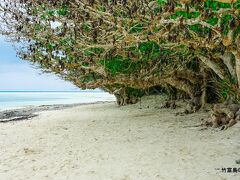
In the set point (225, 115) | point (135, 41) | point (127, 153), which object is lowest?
point (127, 153)

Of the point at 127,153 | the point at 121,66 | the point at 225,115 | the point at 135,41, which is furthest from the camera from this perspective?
the point at 121,66

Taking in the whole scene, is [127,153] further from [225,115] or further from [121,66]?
[121,66]

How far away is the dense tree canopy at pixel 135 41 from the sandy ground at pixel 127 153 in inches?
80.8

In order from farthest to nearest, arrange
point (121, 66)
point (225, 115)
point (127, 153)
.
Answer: point (121, 66), point (225, 115), point (127, 153)

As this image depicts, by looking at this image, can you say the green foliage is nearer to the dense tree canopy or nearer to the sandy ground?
the dense tree canopy

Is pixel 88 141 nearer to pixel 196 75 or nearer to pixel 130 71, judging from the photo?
pixel 130 71

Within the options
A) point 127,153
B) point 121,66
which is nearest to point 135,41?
point 127,153

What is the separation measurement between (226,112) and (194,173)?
472 cm

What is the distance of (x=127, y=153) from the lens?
10.3 m

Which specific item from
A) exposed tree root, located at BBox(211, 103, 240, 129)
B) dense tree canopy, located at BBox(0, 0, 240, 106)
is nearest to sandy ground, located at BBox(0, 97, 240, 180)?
exposed tree root, located at BBox(211, 103, 240, 129)

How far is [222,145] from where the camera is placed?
10.1 meters

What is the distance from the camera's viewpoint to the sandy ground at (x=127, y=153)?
843cm

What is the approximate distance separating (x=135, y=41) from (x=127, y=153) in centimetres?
377

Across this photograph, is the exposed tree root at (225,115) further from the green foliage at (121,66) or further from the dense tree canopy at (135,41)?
the green foliage at (121,66)
